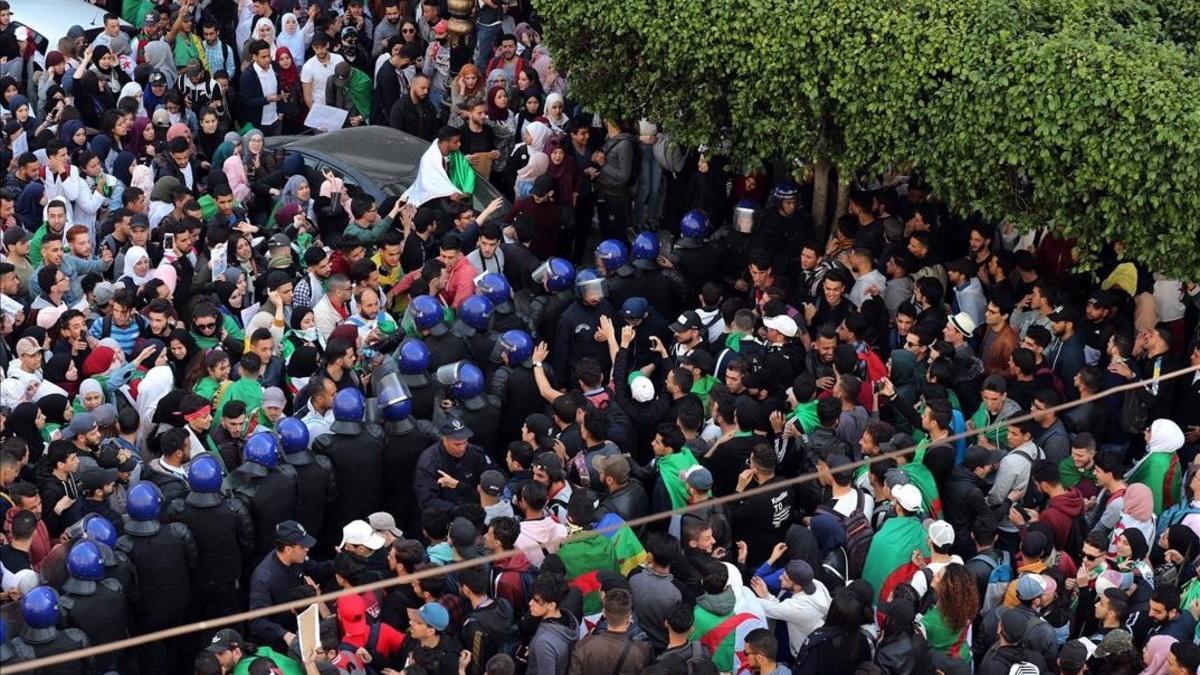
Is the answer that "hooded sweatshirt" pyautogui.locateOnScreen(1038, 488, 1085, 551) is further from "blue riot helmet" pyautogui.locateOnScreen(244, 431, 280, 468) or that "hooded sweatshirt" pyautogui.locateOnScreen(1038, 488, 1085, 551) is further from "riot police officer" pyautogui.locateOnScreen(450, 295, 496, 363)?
"blue riot helmet" pyautogui.locateOnScreen(244, 431, 280, 468)

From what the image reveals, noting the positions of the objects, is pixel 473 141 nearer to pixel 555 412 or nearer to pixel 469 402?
pixel 469 402

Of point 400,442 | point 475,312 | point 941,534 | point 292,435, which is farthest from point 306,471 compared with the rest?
point 941,534

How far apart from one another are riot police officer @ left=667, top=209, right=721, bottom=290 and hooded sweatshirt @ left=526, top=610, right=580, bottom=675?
511cm

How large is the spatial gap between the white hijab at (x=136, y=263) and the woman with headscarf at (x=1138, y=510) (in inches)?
271

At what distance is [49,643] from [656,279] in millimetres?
5872

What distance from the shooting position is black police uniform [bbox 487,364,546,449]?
13125mm

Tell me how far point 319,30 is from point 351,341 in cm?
624

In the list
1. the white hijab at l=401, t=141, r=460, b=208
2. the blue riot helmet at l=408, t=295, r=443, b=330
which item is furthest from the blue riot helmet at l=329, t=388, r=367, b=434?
the white hijab at l=401, t=141, r=460, b=208

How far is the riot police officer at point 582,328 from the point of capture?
45.0 feet

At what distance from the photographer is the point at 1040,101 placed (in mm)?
13094

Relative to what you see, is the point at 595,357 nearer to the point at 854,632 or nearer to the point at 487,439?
the point at 487,439

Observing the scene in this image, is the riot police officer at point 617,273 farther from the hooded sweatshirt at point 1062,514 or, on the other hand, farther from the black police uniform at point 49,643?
the black police uniform at point 49,643

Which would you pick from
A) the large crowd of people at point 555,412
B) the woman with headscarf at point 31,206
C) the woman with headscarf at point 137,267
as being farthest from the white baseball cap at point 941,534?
Answer: the woman with headscarf at point 31,206

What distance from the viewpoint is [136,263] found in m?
14.0
